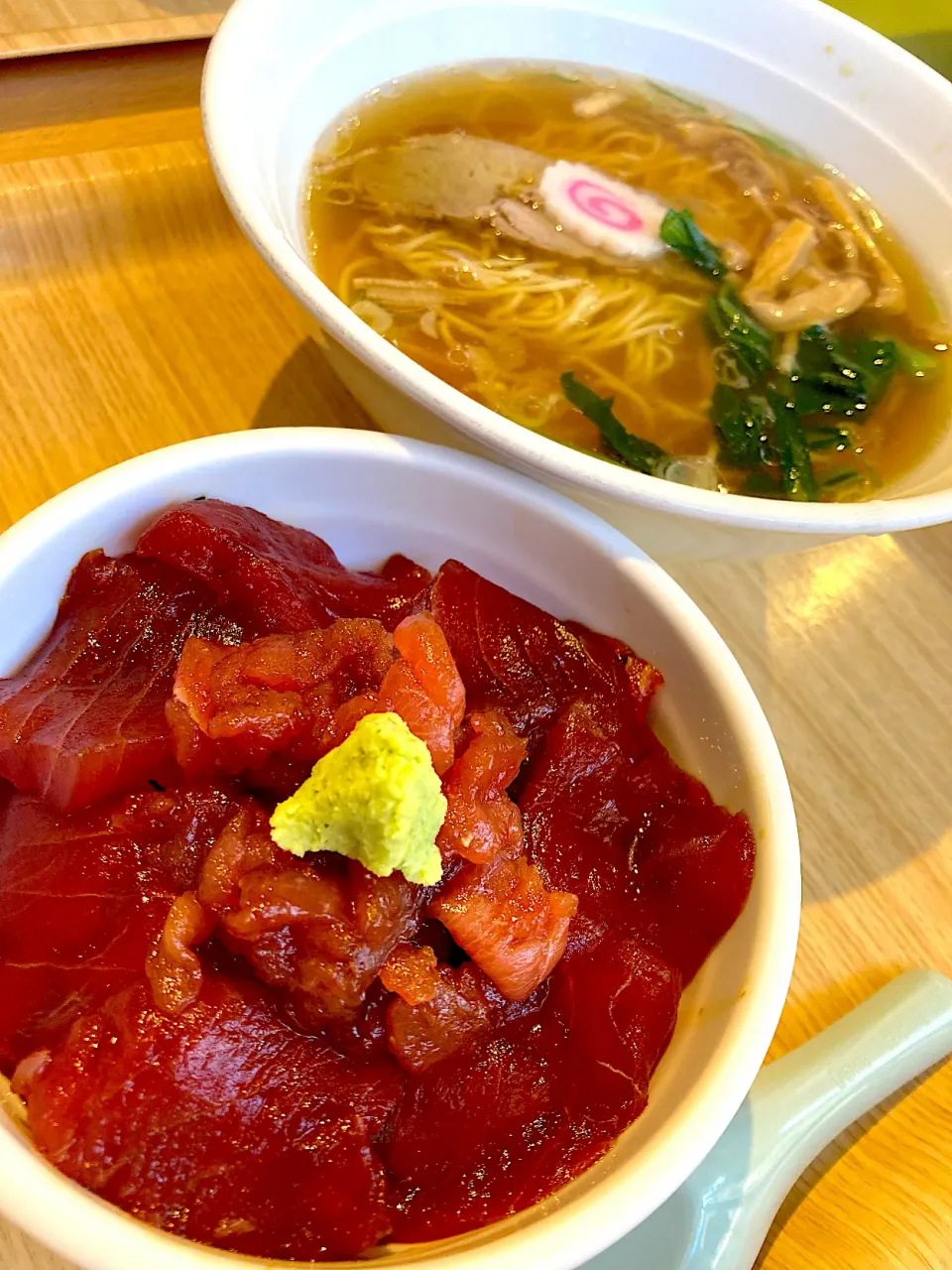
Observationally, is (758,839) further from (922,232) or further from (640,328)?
(922,232)

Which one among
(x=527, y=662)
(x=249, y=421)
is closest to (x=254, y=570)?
(x=527, y=662)

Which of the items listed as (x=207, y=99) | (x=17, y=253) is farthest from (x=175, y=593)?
(x=17, y=253)

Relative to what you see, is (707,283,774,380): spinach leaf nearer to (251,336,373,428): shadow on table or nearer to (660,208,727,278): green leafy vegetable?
(660,208,727,278): green leafy vegetable

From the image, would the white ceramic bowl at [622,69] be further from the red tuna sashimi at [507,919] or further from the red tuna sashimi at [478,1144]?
the red tuna sashimi at [478,1144]

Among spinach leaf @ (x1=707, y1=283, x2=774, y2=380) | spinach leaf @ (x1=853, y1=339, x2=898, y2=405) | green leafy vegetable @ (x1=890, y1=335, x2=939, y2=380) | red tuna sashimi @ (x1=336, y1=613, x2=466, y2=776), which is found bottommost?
red tuna sashimi @ (x1=336, y1=613, x2=466, y2=776)

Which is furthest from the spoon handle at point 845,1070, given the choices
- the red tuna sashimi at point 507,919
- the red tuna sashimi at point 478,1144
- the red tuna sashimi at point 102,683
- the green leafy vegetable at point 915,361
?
the green leafy vegetable at point 915,361

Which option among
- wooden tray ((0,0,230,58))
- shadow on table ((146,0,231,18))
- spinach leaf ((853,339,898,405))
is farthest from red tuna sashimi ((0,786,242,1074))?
shadow on table ((146,0,231,18))
